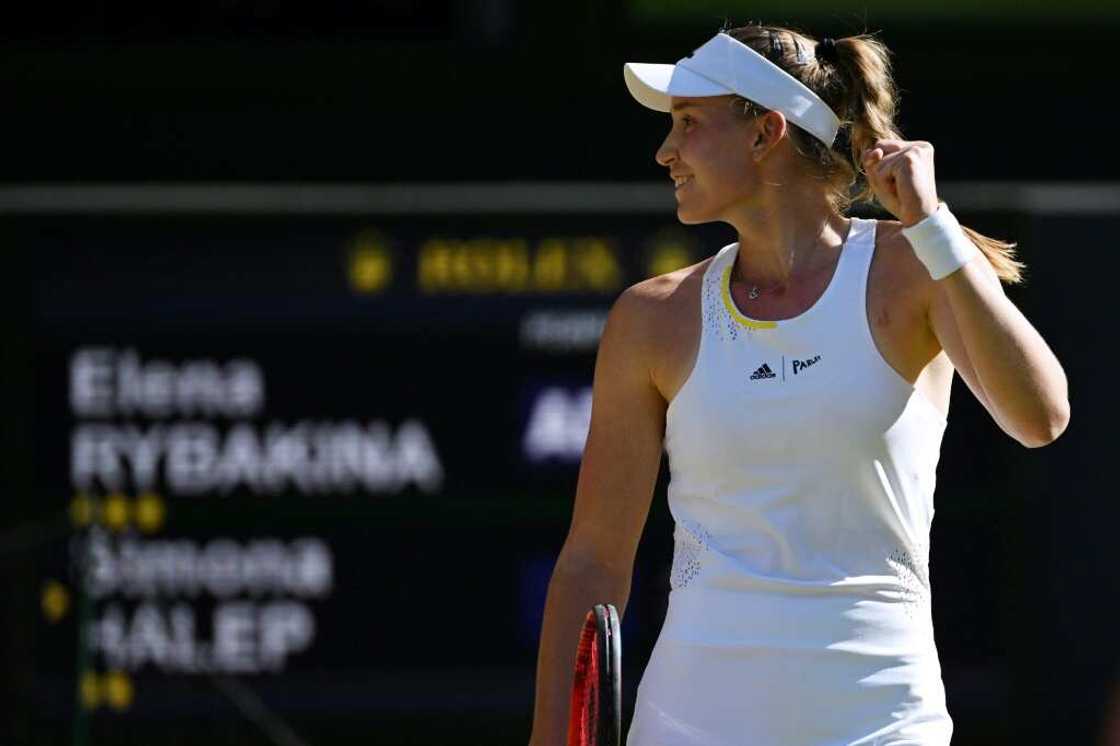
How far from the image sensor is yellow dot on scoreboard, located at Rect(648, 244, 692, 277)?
5980 mm

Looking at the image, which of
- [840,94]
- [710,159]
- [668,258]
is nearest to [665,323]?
[710,159]

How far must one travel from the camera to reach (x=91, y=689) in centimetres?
590

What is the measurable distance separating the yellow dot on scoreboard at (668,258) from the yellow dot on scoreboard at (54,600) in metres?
1.64

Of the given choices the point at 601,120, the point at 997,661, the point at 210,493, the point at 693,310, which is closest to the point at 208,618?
the point at 210,493

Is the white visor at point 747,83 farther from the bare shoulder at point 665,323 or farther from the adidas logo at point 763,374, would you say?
the adidas logo at point 763,374

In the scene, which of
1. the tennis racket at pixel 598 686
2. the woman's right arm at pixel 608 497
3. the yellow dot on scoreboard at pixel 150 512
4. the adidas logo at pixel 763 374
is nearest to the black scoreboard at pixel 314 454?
the yellow dot on scoreboard at pixel 150 512

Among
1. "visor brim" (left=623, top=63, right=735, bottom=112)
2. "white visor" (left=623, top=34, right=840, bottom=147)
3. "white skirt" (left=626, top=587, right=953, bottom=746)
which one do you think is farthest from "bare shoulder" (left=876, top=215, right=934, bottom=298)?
"white skirt" (left=626, top=587, right=953, bottom=746)

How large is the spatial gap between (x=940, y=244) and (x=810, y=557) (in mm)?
369

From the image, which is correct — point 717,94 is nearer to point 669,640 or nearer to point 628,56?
point 669,640

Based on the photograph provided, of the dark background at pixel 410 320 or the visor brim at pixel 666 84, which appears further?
the dark background at pixel 410 320

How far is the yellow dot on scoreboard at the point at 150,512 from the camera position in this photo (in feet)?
19.4

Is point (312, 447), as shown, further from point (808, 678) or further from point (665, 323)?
point (808, 678)

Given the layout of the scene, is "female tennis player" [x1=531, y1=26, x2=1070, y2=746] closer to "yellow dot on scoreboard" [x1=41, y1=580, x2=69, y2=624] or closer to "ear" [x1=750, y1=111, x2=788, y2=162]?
"ear" [x1=750, y1=111, x2=788, y2=162]

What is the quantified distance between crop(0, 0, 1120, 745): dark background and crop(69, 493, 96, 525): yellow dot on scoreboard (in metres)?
0.04
